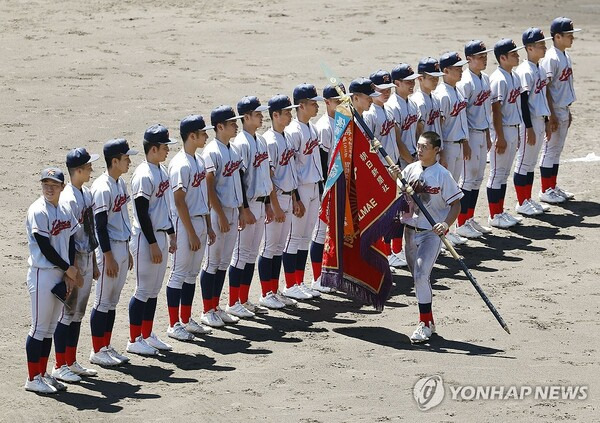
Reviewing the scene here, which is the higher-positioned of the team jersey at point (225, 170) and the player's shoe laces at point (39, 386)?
the team jersey at point (225, 170)

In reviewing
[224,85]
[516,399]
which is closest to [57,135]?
[224,85]

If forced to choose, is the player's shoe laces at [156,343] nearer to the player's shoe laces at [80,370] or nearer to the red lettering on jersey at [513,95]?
the player's shoe laces at [80,370]

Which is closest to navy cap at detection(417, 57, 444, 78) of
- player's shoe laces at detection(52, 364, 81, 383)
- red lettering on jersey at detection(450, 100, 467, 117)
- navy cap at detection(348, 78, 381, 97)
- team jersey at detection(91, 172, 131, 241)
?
red lettering on jersey at detection(450, 100, 467, 117)

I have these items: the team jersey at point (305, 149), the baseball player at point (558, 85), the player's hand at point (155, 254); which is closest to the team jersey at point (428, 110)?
the team jersey at point (305, 149)

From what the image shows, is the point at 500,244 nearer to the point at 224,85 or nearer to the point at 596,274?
the point at 596,274

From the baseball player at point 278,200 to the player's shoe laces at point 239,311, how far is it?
13.3 inches

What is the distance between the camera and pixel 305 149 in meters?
11.9

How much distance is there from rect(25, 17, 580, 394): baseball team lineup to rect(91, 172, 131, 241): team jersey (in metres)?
0.01

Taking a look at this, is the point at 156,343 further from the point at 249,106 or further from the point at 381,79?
the point at 381,79

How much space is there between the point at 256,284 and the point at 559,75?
4.23 m

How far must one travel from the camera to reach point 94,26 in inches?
794

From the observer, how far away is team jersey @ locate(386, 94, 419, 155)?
12.7 meters

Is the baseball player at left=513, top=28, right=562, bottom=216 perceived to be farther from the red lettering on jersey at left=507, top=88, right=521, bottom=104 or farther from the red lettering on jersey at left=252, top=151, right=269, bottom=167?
the red lettering on jersey at left=252, top=151, right=269, bottom=167

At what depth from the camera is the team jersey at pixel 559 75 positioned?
14477 millimetres
